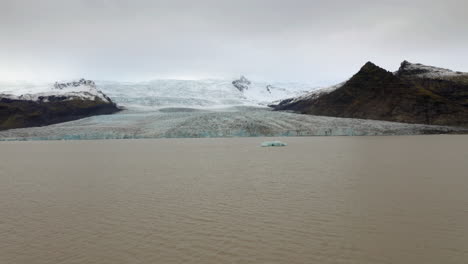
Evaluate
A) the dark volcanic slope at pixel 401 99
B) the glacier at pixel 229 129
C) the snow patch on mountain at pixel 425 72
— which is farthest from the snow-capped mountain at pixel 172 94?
the snow patch on mountain at pixel 425 72

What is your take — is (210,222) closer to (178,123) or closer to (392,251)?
(392,251)

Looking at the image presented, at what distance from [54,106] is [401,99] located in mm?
81742

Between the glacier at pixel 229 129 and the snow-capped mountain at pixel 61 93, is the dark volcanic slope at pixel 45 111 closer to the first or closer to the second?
the snow-capped mountain at pixel 61 93

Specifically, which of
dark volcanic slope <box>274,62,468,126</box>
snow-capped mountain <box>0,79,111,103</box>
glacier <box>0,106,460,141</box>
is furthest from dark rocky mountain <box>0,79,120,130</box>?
dark volcanic slope <box>274,62,468,126</box>

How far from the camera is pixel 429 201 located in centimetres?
892

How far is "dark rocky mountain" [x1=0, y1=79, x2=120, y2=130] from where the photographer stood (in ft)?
302

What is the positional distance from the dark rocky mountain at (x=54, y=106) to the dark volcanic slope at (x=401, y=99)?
2002 inches

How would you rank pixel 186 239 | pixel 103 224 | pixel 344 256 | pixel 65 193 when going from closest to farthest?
pixel 344 256
pixel 186 239
pixel 103 224
pixel 65 193

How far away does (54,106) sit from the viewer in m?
102

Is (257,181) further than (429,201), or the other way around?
(257,181)

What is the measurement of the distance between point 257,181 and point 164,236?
6.33m

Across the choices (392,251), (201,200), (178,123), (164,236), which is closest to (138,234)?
(164,236)

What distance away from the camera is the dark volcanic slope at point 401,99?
237 ft

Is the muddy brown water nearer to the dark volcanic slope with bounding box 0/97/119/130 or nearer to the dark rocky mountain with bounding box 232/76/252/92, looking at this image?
the dark volcanic slope with bounding box 0/97/119/130
